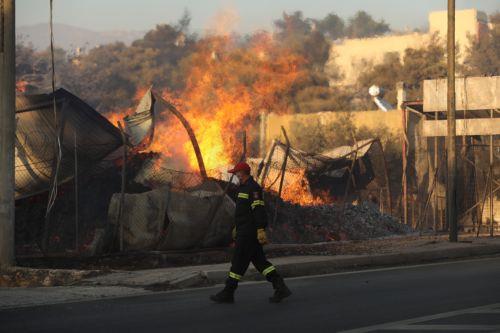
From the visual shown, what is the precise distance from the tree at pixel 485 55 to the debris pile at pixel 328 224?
72990mm

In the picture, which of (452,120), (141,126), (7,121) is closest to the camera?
(7,121)

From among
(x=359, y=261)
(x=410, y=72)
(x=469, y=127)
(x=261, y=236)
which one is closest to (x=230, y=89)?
(x=410, y=72)

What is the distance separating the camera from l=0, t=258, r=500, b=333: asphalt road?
10664 mm

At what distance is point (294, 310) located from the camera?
12023 millimetres

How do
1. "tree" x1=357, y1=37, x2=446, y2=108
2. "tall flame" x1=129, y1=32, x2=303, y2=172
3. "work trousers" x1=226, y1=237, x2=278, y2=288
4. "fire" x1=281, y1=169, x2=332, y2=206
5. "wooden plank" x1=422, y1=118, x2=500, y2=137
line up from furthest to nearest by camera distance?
1. "tree" x1=357, y1=37, x2=446, y2=108
2. "tall flame" x1=129, y1=32, x2=303, y2=172
3. "wooden plank" x1=422, y1=118, x2=500, y2=137
4. "fire" x1=281, y1=169, x2=332, y2=206
5. "work trousers" x1=226, y1=237, x2=278, y2=288

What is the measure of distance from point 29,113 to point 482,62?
303 ft

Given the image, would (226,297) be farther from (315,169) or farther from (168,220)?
(315,169)

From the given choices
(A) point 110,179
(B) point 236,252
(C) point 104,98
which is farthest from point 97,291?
(C) point 104,98

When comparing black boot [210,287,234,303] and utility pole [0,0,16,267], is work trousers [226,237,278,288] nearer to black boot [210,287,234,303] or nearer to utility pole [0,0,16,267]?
black boot [210,287,234,303]

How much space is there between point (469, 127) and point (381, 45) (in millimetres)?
91395

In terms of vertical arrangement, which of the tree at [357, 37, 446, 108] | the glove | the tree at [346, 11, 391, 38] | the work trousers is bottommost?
the work trousers

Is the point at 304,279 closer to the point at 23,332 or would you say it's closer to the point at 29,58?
the point at 23,332

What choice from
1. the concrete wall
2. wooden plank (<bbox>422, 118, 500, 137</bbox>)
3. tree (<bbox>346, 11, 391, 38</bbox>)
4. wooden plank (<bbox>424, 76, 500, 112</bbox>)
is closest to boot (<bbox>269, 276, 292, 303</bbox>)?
wooden plank (<bbox>422, 118, 500, 137</bbox>)

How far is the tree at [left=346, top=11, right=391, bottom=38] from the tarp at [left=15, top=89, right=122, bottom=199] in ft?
532
